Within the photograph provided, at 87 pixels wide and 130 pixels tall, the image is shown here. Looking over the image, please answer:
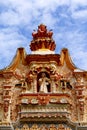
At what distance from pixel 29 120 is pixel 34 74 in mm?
1740

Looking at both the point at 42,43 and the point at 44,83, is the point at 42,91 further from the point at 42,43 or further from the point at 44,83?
the point at 42,43

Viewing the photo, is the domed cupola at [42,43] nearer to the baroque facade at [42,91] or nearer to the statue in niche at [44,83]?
the baroque facade at [42,91]

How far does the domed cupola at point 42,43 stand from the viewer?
16062mm

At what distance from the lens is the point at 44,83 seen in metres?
15.3

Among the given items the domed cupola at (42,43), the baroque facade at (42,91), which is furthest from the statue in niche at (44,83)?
the domed cupola at (42,43)

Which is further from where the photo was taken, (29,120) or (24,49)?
(24,49)

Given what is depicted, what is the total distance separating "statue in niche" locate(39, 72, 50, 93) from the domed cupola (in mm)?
1059

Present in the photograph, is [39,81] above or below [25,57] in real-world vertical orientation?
below

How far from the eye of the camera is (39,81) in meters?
15.3

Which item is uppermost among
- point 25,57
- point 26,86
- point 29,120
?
point 25,57

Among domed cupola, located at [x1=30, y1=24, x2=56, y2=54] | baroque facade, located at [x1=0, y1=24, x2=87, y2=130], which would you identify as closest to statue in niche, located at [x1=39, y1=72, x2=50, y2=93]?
baroque facade, located at [x1=0, y1=24, x2=87, y2=130]

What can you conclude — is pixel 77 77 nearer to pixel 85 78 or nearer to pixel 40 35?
pixel 85 78

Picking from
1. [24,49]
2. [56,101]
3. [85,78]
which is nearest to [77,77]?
[85,78]

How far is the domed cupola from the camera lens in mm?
16062
